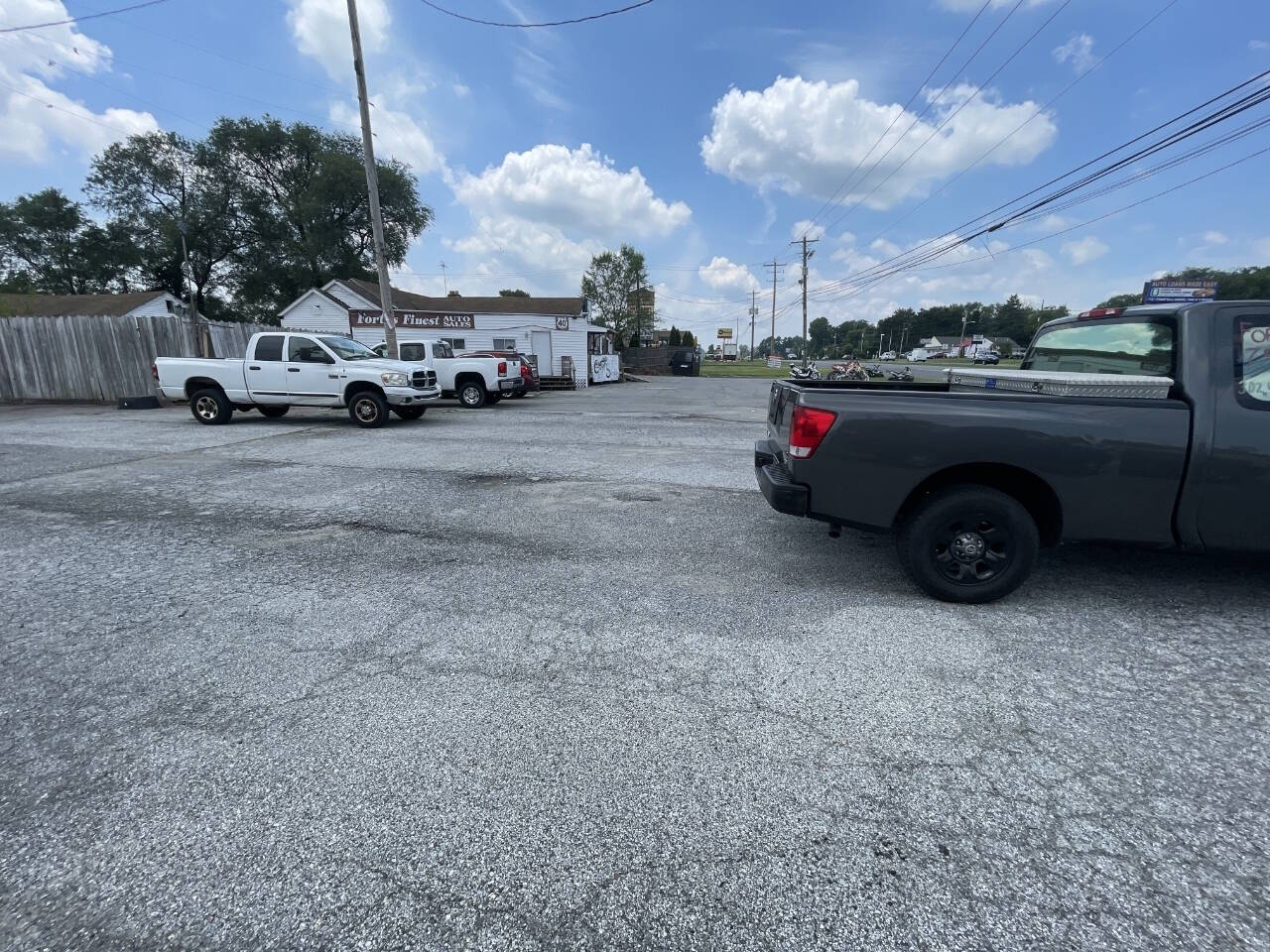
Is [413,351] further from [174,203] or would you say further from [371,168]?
[174,203]

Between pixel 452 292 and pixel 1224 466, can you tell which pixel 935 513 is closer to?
pixel 1224 466

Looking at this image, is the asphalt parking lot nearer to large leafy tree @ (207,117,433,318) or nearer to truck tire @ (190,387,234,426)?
truck tire @ (190,387,234,426)

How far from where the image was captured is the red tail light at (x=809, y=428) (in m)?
3.49

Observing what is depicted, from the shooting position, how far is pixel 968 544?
3.49 metres

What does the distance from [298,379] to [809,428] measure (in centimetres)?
1074

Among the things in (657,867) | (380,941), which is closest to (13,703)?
(380,941)

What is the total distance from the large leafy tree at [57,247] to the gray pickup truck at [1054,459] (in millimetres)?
57948

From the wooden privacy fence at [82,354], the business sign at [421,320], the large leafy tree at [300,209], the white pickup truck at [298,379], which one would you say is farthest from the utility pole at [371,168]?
the large leafy tree at [300,209]

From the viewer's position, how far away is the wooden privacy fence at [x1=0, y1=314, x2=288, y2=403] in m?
15.3

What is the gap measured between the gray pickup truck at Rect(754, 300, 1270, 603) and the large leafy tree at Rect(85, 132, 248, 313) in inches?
2080

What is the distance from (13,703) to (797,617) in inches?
156

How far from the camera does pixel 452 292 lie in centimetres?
4347

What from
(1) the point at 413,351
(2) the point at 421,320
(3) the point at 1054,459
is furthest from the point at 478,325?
(3) the point at 1054,459

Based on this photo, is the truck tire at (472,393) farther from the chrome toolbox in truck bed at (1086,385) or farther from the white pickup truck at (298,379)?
the chrome toolbox in truck bed at (1086,385)
